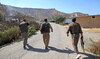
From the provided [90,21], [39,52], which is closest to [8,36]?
[39,52]

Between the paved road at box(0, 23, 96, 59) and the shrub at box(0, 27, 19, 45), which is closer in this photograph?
the paved road at box(0, 23, 96, 59)

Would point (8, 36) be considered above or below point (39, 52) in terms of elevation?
above

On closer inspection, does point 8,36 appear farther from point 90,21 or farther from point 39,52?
point 90,21

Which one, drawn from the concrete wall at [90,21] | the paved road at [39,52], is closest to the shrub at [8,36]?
the paved road at [39,52]

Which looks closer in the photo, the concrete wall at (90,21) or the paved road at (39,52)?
the paved road at (39,52)

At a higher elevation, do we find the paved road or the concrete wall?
the concrete wall

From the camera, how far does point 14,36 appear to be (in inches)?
393

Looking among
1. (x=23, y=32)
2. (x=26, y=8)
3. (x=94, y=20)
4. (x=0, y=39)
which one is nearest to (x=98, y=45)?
(x=23, y=32)

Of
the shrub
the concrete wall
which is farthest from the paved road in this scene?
the concrete wall

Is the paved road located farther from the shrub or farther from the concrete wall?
the concrete wall

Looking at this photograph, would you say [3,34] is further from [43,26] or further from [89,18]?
[89,18]

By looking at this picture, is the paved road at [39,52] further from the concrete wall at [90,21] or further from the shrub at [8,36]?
the concrete wall at [90,21]

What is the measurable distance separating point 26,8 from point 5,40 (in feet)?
433

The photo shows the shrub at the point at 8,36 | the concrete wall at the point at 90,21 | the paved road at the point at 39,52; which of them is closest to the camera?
the paved road at the point at 39,52
